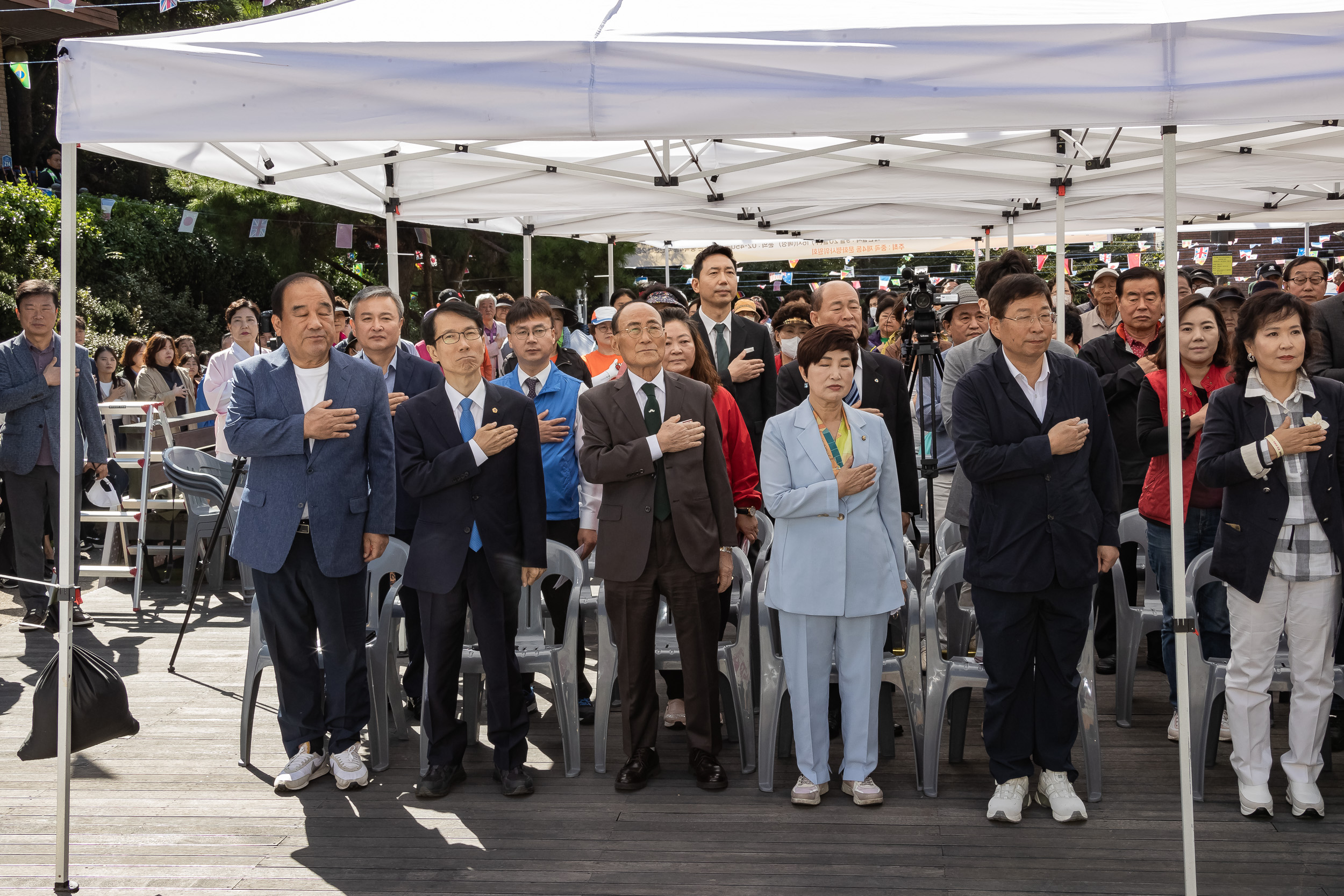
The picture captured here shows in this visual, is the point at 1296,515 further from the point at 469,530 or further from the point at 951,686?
the point at 469,530

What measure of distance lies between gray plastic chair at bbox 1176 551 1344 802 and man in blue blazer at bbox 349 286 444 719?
2928 mm

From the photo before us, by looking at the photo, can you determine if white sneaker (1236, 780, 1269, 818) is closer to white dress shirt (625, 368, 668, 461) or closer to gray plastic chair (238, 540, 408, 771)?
white dress shirt (625, 368, 668, 461)

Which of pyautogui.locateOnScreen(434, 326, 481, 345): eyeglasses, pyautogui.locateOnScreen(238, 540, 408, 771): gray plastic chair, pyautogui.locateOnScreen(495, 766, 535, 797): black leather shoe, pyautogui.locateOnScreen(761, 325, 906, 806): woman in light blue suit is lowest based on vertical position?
pyautogui.locateOnScreen(495, 766, 535, 797): black leather shoe

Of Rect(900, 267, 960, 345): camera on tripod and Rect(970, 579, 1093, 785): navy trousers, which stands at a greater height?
Rect(900, 267, 960, 345): camera on tripod

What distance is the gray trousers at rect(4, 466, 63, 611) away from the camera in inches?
242

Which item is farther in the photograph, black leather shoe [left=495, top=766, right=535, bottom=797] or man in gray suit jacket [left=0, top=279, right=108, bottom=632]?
man in gray suit jacket [left=0, top=279, right=108, bottom=632]

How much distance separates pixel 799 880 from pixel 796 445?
1.38 meters

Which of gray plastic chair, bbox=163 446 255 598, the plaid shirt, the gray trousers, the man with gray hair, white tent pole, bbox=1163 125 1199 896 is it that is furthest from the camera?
the man with gray hair

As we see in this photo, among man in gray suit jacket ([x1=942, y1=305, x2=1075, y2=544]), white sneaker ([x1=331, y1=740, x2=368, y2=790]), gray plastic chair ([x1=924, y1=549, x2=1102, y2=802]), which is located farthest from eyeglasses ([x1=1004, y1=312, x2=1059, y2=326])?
white sneaker ([x1=331, y1=740, x2=368, y2=790])

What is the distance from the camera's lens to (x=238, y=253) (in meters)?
16.6

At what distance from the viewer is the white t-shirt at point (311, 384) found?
3857 mm

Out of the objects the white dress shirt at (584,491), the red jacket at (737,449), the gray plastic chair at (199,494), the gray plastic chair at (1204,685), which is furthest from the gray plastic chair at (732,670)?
the gray plastic chair at (199,494)

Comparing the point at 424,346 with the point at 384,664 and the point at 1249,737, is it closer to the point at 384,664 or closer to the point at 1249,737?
the point at 384,664

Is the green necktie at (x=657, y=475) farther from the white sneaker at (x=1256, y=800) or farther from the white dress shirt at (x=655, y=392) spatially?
the white sneaker at (x=1256, y=800)
